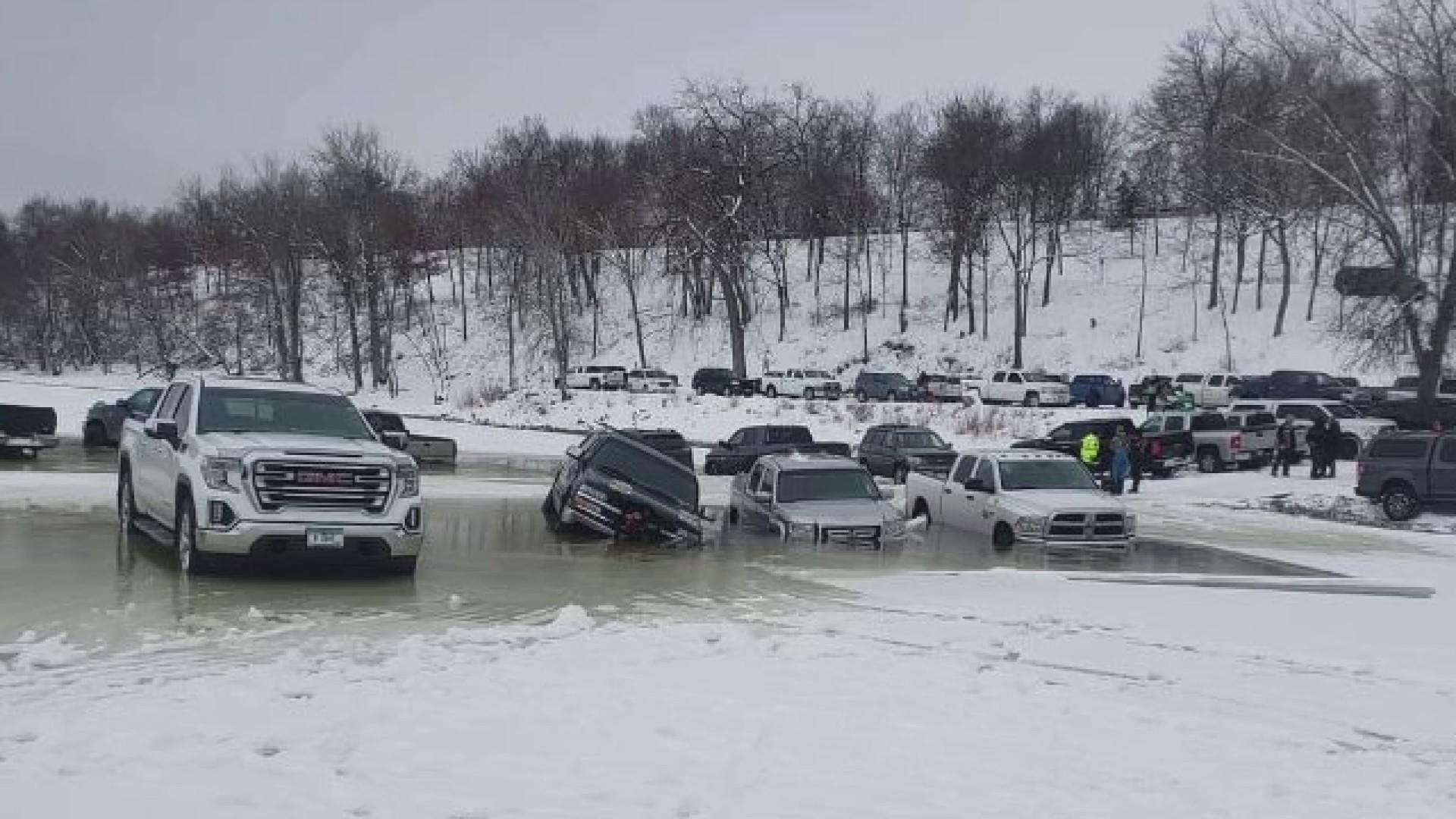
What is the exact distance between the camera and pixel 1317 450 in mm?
32156

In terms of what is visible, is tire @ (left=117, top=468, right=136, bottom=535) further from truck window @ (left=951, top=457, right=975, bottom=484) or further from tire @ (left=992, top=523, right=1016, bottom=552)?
truck window @ (left=951, top=457, right=975, bottom=484)

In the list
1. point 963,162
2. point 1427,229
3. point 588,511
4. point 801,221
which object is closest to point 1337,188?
point 1427,229

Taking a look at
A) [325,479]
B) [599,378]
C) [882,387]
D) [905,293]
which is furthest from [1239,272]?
A: [325,479]

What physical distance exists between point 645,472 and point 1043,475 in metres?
6.12

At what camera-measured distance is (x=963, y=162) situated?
73312mm

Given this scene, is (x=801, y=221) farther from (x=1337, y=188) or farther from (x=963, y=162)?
(x=1337, y=188)

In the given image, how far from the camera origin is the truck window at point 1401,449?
25.2 meters

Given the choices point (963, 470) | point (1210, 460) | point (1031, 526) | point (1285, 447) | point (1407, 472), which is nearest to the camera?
point (1031, 526)

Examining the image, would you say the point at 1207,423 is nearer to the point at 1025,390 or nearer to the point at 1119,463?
the point at 1119,463

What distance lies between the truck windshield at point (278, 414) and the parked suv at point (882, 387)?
46.3m

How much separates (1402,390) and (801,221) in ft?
147

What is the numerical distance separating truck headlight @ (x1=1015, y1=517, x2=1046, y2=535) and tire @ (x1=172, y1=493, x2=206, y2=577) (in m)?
10.9

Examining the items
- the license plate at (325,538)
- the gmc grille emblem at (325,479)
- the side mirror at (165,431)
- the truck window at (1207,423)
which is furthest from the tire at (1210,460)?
the side mirror at (165,431)

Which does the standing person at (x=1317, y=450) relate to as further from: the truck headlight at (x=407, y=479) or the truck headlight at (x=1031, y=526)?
the truck headlight at (x=407, y=479)
